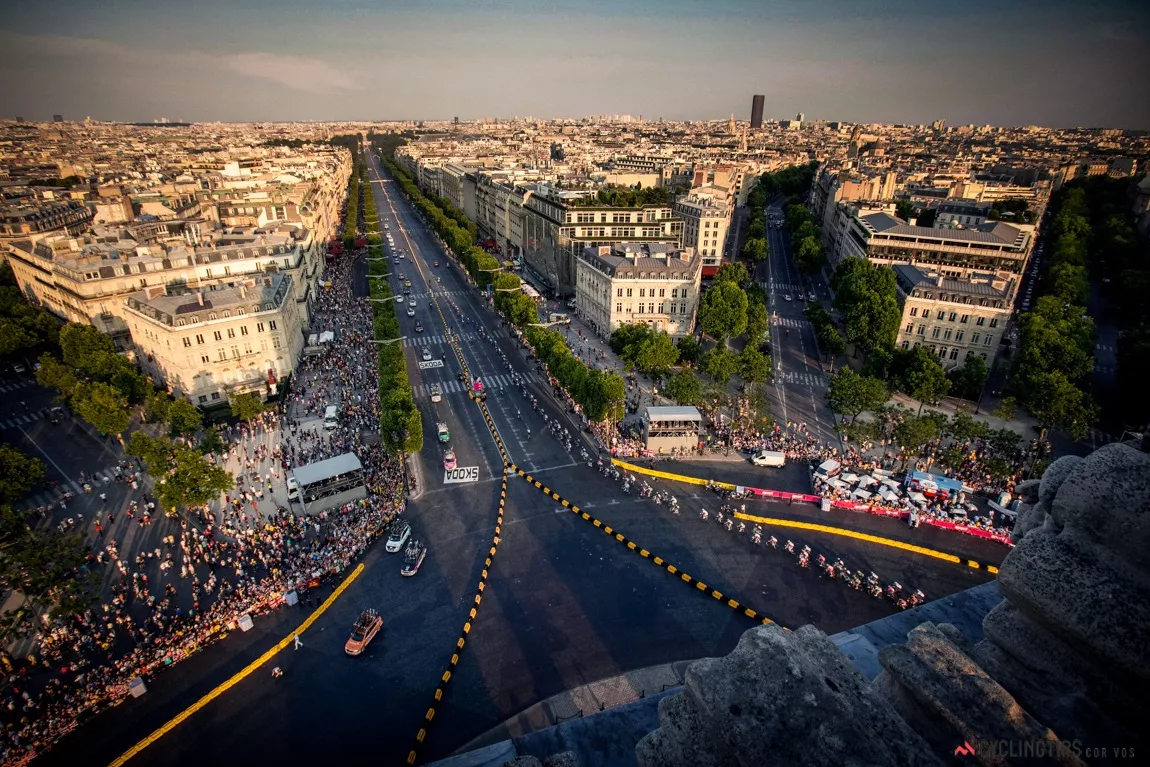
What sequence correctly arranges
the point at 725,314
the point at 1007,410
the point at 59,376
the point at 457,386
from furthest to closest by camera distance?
1. the point at 725,314
2. the point at 457,386
3. the point at 59,376
4. the point at 1007,410

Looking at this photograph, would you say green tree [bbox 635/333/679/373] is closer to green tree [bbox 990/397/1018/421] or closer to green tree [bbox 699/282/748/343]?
green tree [bbox 699/282/748/343]

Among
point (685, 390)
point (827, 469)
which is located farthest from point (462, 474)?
point (827, 469)

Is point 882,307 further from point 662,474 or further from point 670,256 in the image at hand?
point 662,474

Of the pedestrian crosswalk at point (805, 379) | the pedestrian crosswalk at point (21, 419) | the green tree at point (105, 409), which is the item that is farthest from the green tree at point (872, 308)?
the pedestrian crosswalk at point (21, 419)

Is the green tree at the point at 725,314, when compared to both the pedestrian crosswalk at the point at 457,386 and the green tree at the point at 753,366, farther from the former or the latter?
the pedestrian crosswalk at the point at 457,386

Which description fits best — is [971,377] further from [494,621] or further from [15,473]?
[15,473]

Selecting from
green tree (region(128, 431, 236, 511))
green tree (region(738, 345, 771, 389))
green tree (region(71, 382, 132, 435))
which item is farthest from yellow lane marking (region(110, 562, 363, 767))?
green tree (region(738, 345, 771, 389))
